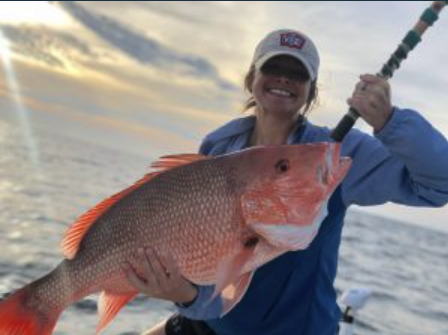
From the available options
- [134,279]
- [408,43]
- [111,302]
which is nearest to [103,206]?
[134,279]

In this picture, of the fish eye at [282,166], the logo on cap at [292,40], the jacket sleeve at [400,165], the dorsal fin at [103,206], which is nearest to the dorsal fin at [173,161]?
Answer: the dorsal fin at [103,206]

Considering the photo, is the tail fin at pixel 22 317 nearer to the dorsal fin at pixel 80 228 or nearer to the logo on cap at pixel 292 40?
the dorsal fin at pixel 80 228

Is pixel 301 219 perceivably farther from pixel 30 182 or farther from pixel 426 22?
pixel 30 182

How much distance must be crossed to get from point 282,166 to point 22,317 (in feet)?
5.58

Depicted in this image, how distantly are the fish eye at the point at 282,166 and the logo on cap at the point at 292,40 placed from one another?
1.17m

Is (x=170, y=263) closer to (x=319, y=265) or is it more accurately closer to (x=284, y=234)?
(x=284, y=234)

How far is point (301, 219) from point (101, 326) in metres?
1.39

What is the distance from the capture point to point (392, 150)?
3.15 metres

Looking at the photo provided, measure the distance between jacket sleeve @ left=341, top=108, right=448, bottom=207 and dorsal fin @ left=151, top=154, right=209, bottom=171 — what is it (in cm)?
97

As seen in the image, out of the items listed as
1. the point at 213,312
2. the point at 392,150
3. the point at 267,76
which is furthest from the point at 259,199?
the point at 267,76

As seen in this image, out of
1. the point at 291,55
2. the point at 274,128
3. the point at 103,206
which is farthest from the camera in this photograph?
the point at 274,128

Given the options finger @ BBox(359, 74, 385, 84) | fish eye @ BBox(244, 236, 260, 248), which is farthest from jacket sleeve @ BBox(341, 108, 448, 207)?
fish eye @ BBox(244, 236, 260, 248)

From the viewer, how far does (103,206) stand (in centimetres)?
340

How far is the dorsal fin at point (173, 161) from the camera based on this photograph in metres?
3.33
